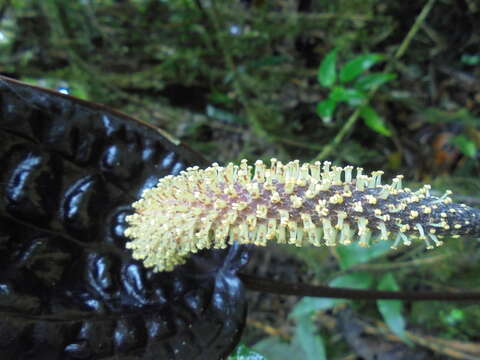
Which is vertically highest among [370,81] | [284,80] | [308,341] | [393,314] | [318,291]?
[370,81]

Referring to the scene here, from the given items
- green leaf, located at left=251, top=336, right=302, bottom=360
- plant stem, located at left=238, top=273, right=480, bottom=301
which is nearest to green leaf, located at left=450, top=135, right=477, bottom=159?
plant stem, located at left=238, top=273, right=480, bottom=301

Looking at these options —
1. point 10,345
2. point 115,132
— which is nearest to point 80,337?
point 10,345

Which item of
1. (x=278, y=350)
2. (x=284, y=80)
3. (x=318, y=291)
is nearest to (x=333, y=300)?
(x=278, y=350)

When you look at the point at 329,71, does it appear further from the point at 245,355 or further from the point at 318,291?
the point at 245,355

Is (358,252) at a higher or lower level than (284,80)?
lower

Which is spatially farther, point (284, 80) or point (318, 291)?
point (284, 80)

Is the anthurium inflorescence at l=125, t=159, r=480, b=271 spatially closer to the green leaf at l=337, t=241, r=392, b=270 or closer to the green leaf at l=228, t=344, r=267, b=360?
the green leaf at l=228, t=344, r=267, b=360
